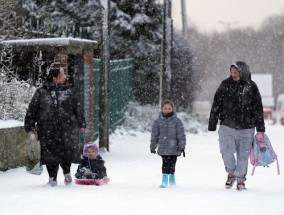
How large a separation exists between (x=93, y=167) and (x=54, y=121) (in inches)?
37.9

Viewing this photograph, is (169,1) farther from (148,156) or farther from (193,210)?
(193,210)

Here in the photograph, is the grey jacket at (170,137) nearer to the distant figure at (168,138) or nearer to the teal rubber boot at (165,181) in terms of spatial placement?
the distant figure at (168,138)

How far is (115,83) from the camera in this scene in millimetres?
22406

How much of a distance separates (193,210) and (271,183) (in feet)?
11.4

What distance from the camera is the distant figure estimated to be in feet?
36.7

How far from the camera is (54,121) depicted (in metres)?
10.8

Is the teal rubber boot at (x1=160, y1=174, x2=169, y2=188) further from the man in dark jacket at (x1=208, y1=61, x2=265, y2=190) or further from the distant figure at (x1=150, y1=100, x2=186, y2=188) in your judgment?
the man in dark jacket at (x1=208, y1=61, x2=265, y2=190)

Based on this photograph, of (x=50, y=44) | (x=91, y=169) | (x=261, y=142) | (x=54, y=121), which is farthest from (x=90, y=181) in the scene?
(x=50, y=44)

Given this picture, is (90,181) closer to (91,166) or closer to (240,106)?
(91,166)

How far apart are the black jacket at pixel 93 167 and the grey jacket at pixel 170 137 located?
2.51ft

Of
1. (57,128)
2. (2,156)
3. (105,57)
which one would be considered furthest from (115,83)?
(57,128)

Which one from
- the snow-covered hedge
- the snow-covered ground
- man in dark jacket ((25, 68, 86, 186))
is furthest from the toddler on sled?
the snow-covered hedge

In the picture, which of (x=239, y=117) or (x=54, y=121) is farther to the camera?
(x=54, y=121)

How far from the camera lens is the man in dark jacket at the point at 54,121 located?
35.4 ft
